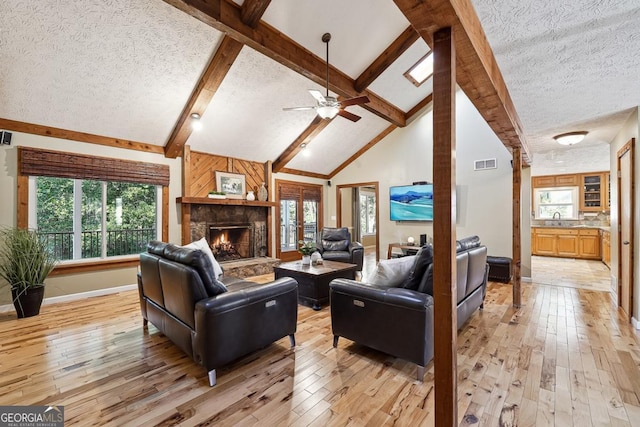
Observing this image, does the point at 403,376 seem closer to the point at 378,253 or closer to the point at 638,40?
the point at 638,40

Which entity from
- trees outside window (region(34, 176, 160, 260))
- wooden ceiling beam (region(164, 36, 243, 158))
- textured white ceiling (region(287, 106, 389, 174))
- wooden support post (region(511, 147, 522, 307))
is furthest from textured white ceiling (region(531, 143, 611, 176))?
trees outside window (region(34, 176, 160, 260))

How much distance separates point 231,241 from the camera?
642 centimetres

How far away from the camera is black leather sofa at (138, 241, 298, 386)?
210 cm

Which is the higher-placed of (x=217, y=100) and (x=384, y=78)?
(x=384, y=78)

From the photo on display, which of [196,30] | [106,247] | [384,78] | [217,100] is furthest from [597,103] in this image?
[106,247]

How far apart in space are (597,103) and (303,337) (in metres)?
4.10

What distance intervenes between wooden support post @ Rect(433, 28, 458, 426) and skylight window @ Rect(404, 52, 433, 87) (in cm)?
394

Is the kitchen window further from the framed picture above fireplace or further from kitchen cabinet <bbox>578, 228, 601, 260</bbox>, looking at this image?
the framed picture above fireplace

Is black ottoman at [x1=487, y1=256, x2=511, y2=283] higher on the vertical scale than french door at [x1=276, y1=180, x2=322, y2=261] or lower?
lower

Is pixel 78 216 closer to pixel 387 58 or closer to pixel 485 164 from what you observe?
pixel 387 58

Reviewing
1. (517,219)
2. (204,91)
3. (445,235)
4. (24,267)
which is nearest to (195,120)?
(204,91)

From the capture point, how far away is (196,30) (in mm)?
3367

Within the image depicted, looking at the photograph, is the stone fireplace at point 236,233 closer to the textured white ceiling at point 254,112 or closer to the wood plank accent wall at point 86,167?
the wood plank accent wall at point 86,167

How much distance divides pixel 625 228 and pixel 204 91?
5.91 meters
